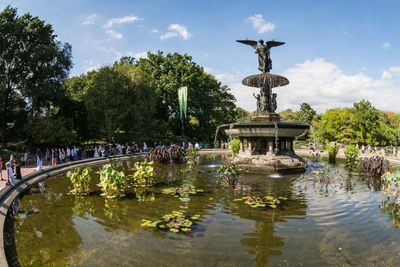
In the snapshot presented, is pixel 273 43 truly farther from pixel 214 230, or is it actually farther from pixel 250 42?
pixel 214 230

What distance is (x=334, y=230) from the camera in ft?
21.1

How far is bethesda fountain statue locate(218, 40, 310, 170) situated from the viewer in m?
14.9

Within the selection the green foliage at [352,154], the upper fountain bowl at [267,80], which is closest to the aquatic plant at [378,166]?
the green foliage at [352,154]

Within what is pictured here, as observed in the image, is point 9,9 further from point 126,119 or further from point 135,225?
point 135,225

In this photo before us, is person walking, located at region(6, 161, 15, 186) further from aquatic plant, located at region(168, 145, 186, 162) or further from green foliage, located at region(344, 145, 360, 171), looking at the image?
green foliage, located at region(344, 145, 360, 171)

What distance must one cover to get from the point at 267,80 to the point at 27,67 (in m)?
25.5

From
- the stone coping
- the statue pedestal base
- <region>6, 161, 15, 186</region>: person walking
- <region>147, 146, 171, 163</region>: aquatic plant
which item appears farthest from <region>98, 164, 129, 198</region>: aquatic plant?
the statue pedestal base

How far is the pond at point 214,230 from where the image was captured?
5.00m

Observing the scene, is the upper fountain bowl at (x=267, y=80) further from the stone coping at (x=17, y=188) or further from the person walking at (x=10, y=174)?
the person walking at (x=10, y=174)

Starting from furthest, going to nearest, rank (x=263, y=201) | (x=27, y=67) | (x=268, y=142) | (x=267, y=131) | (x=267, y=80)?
(x=27, y=67)
(x=267, y=80)
(x=268, y=142)
(x=267, y=131)
(x=263, y=201)

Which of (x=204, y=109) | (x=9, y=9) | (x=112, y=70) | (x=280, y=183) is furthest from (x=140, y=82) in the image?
(x=280, y=183)

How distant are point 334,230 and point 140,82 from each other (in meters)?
30.3

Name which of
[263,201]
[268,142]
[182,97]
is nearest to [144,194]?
[263,201]

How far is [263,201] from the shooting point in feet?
28.9
